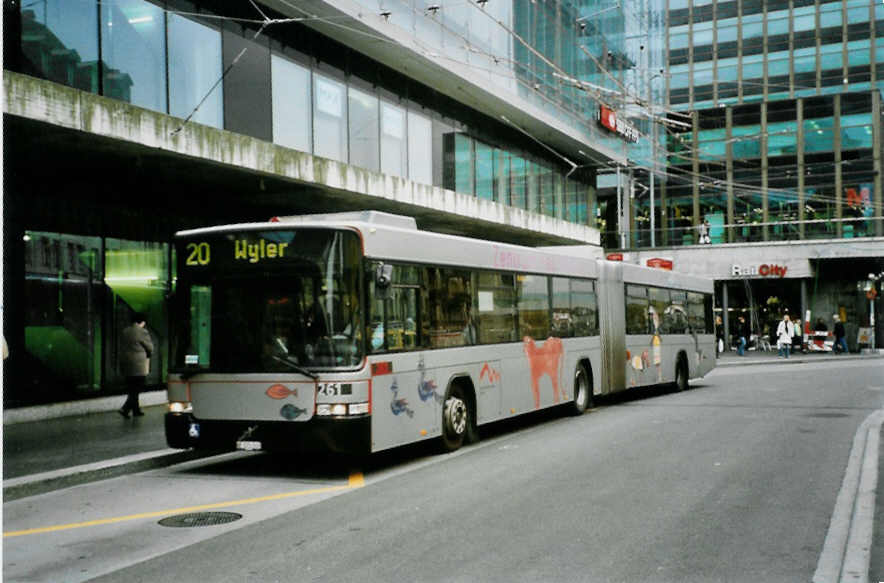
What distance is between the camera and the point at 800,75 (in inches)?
2618

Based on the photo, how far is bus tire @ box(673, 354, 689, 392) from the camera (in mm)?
21281

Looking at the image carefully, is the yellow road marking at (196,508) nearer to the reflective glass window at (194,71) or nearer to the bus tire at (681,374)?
the reflective glass window at (194,71)

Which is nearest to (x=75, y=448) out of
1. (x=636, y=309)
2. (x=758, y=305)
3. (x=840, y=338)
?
(x=636, y=309)

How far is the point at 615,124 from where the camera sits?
3478 centimetres

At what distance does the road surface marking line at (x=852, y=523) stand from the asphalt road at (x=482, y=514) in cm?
12

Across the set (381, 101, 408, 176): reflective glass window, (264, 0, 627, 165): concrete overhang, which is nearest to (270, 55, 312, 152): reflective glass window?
(264, 0, 627, 165): concrete overhang

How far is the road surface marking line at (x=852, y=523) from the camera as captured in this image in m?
5.82

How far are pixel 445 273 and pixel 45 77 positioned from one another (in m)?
7.30

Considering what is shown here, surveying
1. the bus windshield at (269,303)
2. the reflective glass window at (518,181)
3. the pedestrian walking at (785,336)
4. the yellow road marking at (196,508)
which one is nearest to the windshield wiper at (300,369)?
the bus windshield at (269,303)

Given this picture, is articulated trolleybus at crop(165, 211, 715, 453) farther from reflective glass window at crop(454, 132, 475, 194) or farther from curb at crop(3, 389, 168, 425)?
reflective glass window at crop(454, 132, 475, 194)

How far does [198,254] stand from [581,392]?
835cm

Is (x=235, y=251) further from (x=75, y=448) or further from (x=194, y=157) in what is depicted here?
(x=194, y=157)

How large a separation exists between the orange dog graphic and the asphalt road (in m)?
0.95

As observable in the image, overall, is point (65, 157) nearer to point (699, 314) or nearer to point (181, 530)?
point (181, 530)
